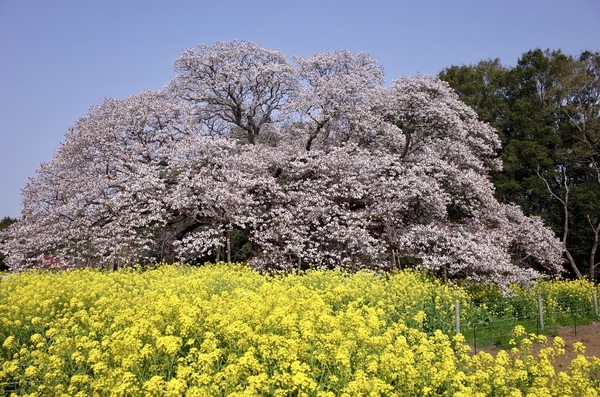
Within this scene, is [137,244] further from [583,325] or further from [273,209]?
[583,325]

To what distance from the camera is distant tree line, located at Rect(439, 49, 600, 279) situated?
24875 mm

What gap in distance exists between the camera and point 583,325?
12719 millimetres

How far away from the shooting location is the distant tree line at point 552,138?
24875 mm

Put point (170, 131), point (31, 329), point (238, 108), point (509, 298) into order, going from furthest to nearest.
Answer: point (238, 108)
point (170, 131)
point (509, 298)
point (31, 329)

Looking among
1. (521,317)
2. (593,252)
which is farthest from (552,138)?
(521,317)

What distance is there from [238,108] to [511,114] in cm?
1535

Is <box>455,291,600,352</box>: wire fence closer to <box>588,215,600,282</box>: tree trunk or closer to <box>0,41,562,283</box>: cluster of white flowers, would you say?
<box>0,41,562,283</box>: cluster of white flowers

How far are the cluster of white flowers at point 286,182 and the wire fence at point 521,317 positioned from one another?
981 mm

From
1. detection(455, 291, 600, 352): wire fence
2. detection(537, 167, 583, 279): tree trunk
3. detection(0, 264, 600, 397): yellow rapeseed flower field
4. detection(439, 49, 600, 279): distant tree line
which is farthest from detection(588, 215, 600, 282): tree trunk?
detection(0, 264, 600, 397): yellow rapeseed flower field

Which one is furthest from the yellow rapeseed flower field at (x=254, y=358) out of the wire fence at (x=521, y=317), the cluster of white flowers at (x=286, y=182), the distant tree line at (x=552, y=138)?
the distant tree line at (x=552, y=138)

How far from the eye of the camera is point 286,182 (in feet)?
52.3

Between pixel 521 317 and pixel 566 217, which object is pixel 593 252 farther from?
pixel 521 317

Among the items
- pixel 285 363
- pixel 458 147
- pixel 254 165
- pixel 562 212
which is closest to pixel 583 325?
pixel 458 147

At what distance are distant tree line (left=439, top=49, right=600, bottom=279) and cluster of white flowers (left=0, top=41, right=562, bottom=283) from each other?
26.1ft
